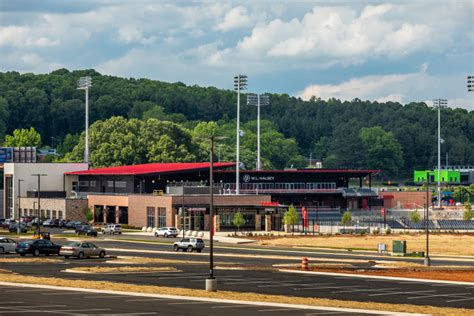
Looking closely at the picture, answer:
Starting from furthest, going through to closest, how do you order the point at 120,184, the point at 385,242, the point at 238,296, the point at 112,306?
the point at 120,184 → the point at 385,242 → the point at 238,296 → the point at 112,306

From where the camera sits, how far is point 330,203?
188 m

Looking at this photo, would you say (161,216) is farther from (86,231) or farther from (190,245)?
(190,245)

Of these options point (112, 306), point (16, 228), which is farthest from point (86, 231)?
point (112, 306)

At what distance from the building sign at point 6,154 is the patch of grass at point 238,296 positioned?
455 feet

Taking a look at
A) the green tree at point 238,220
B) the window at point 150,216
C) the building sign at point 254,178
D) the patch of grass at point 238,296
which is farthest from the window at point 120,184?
the patch of grass at point 238,296

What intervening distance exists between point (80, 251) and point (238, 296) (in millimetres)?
32958

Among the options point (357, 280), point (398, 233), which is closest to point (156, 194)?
point (398, 233)

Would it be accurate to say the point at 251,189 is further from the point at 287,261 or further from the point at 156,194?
the point at 287,261

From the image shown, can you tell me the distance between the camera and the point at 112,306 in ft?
156

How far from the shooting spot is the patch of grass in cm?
5041

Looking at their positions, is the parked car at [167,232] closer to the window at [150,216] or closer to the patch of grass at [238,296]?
the window at [150,216]

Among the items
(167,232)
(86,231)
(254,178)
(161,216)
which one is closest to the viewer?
(86,231)

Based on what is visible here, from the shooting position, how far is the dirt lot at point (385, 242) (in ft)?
370

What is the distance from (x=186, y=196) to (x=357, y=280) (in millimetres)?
77194
